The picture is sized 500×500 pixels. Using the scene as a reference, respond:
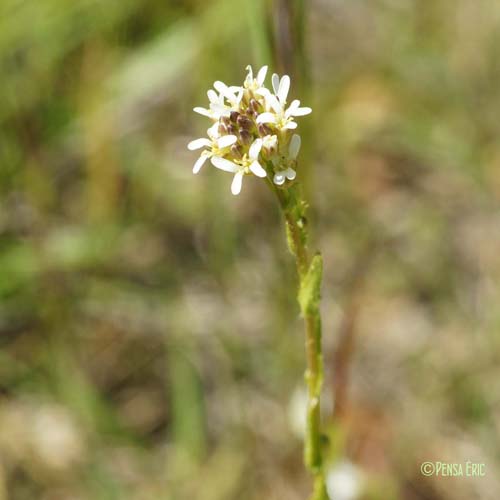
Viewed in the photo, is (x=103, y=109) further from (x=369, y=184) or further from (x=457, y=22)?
(x=457, y=22)

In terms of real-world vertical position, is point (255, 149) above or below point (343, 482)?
above

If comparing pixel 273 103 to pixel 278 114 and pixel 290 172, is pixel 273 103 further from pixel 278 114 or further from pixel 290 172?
pixel 290 172

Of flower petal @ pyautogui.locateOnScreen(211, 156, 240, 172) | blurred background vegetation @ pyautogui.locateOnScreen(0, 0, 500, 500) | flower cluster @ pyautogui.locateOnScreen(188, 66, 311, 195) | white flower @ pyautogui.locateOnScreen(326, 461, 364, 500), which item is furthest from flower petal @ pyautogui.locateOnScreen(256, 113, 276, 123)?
white flower @ pyautogui.locateOnScreen(326, 461, 364, 500)

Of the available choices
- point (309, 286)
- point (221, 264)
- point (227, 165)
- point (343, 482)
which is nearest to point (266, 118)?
point (227, 165)

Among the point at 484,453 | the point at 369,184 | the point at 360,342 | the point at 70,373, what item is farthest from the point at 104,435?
the point at 369,184

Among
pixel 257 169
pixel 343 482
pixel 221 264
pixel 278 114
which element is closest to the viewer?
pixel 257 169
